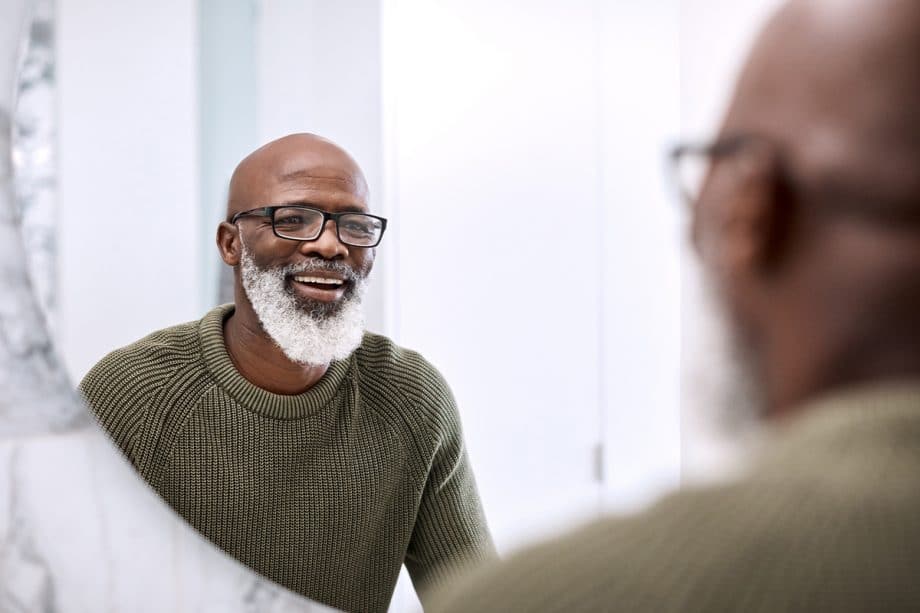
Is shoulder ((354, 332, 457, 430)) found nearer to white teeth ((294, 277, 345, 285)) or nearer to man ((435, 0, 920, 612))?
white teeth ((294, 277, 345, 285))

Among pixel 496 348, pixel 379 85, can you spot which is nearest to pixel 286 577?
pixel 496 348

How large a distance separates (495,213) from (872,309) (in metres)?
0.28

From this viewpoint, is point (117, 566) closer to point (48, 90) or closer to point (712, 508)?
point (48, 90)

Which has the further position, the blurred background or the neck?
the neck

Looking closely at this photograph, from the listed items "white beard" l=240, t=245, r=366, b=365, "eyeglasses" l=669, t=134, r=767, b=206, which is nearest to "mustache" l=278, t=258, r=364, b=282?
"white beard" l=240, t=245, r=366, b=365

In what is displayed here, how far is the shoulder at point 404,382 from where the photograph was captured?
1.85 ft

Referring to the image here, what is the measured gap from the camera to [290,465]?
1.99 feet

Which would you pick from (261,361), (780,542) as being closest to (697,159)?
(780,542)

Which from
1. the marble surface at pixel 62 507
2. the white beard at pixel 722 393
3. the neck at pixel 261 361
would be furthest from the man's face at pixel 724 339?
the marble surface at pixel 62 507

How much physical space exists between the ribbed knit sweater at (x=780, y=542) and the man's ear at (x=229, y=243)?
39 cm

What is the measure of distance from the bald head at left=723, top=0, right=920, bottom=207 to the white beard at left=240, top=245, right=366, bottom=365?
340 millimetres

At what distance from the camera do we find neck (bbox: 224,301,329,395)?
60 centimetres

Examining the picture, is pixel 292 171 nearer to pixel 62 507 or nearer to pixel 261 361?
pixel 261 361

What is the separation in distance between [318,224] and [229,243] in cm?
8
